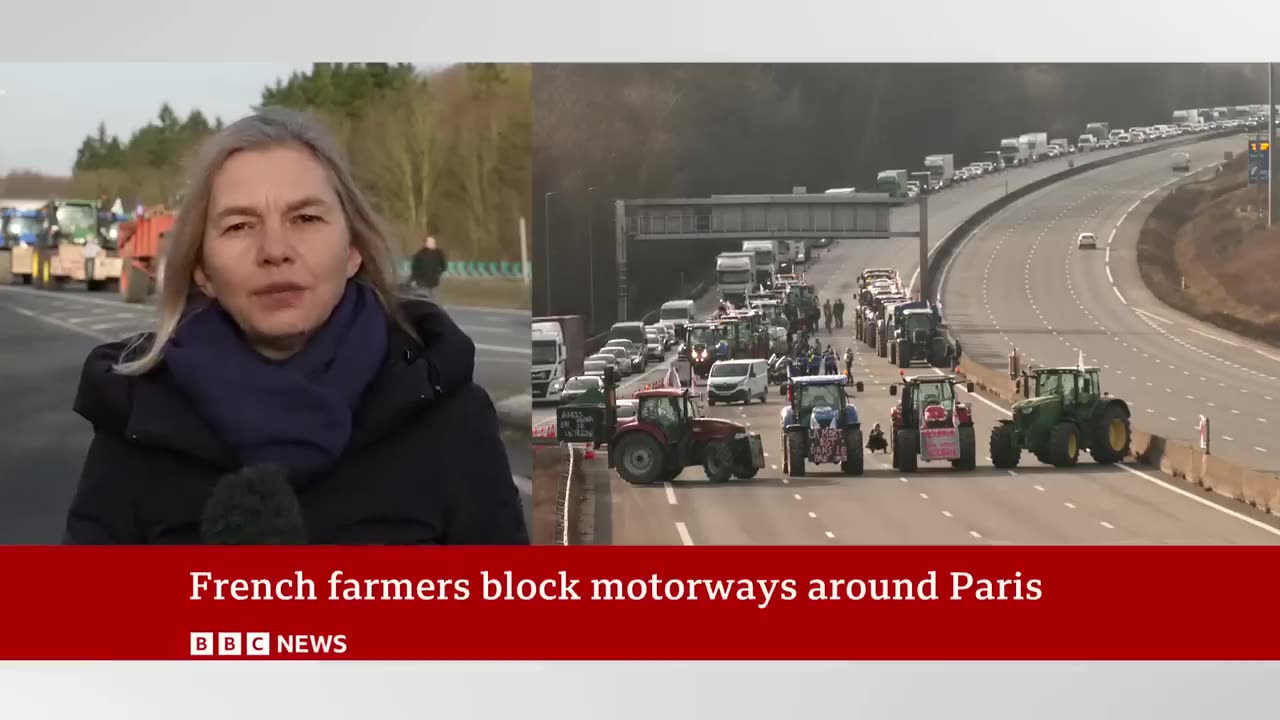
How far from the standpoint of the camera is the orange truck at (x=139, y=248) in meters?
13.2

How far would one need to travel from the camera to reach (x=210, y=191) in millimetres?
3486

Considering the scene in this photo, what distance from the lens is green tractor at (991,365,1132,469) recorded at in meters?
13.9

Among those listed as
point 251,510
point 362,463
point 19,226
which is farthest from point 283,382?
point 19,226

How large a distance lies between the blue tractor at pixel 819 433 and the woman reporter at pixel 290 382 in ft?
34.3

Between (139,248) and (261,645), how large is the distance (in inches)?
155

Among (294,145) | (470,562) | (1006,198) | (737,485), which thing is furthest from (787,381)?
(294,145)

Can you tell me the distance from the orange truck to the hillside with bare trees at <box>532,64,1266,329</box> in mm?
2807

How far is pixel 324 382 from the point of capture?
3336mm

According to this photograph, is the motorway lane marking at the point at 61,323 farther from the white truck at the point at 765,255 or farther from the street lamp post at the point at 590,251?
the white truck at the point at 765,255

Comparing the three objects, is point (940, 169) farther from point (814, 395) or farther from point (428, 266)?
point (428, 266)

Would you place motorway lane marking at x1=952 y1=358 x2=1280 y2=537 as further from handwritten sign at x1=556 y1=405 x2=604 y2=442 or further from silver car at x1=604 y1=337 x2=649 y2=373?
handwritten sign at x1=556 y1=405 x2=604 y2=442

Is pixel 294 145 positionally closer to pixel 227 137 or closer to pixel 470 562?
pixel 227 137

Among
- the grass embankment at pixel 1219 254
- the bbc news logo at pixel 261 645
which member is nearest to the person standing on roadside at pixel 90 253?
the bbc news logo at pixel 261 645

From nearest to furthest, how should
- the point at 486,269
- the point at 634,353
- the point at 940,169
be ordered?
the point at 486,269
the point at 634,353
the point at 940,169
